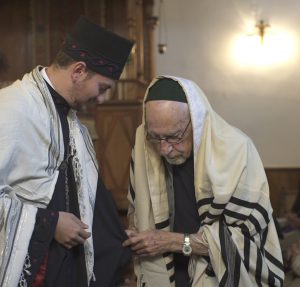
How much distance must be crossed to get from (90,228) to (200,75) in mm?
7051

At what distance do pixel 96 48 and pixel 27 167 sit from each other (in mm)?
625

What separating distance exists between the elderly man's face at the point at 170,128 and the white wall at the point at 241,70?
6.78 m

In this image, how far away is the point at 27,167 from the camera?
198cm

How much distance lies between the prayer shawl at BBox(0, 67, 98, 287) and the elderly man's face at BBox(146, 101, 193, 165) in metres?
0.36

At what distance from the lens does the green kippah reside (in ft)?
7.24

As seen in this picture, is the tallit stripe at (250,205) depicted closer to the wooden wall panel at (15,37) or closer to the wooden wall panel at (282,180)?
the wooden wall panel at (282,180)

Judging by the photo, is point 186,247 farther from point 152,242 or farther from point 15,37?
point 15,37

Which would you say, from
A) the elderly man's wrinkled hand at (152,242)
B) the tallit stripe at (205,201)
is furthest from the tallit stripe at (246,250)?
the elderly man's wrinkled hand at (152,242)

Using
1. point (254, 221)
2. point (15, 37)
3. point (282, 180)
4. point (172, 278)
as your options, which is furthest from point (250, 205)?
point (15, 37)

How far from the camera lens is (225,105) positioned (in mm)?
8922

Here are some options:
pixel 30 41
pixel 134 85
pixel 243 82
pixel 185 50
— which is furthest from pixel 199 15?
pixel 30 41

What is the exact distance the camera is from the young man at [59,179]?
1933mm

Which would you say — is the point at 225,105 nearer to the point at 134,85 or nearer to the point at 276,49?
the point at 276,49

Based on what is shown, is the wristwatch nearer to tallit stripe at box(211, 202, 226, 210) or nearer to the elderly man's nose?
tallit stripe at box(211, 202, 226, 210)
